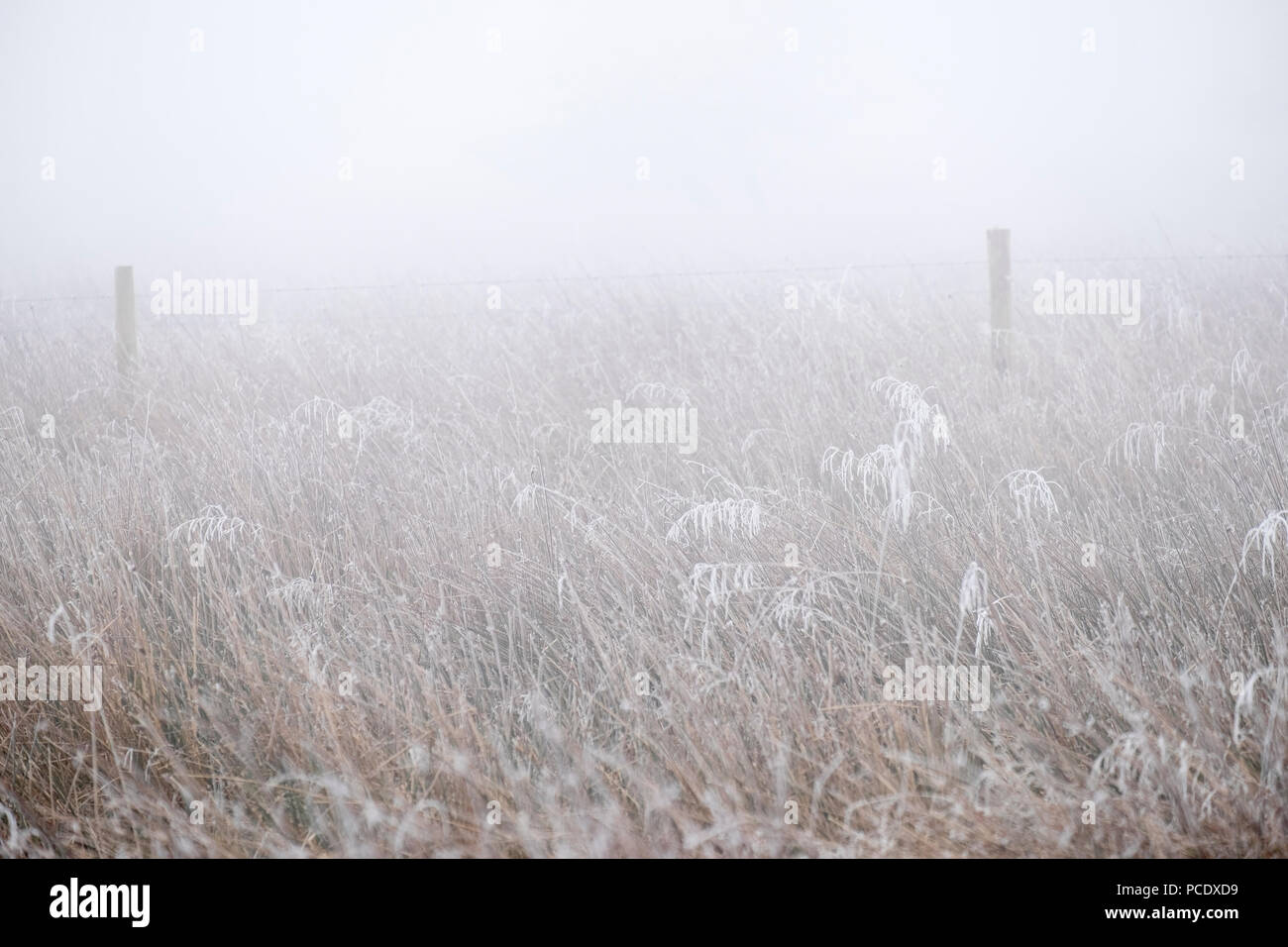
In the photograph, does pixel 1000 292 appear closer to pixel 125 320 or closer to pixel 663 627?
pixel 663 627

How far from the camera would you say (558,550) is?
3.03 meters

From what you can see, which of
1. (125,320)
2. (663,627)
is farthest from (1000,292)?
(125,320)

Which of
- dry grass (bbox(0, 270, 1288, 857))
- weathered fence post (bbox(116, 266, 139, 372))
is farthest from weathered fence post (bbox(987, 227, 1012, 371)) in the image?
weathered fence post (bbox(116, 266, 139, 372))

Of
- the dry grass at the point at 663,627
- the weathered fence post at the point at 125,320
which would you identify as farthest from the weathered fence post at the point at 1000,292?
the weathered fence post at the point at 125,320

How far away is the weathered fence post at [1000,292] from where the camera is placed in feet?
17.7

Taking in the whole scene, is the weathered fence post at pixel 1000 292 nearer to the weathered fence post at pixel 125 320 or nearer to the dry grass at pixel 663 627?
the dry grass at pixel 663 627

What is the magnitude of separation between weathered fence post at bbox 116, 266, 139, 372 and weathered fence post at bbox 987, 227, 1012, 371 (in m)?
5.21

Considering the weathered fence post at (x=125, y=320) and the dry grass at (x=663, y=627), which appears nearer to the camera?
the dry grass at (x=663, y=627)

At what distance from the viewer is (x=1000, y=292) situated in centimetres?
562

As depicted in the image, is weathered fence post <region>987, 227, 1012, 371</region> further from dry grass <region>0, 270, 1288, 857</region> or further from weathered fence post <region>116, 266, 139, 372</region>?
weathered fence post <region>116, 266, 139, 372</region>

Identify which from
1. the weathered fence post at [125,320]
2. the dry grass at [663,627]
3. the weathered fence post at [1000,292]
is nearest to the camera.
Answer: the dry grass at [663,627]

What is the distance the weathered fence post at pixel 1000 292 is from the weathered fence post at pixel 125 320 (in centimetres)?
521

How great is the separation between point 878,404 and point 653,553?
2.09 m
